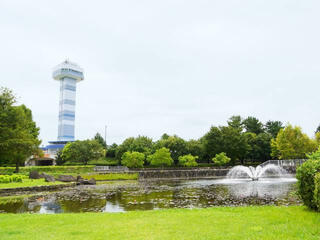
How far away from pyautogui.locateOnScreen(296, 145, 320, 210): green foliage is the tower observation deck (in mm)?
128388

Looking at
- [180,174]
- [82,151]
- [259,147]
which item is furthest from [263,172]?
[82,151]

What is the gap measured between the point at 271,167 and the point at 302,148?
13475 mm

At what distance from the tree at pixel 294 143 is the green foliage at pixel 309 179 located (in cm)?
5065

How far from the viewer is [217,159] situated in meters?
58.8

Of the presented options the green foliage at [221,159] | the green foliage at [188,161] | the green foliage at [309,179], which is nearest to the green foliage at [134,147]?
the green foliage at [188,161]

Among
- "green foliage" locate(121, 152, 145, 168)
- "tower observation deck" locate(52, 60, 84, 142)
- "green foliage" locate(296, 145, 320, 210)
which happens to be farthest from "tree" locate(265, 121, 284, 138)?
Answer: "tower observation deck" locate(52, 60, 84, 142)

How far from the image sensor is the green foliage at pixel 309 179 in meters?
9.96

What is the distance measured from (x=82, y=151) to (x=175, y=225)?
191 feet

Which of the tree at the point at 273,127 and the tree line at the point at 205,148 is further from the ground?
the tree at the point at 273,127

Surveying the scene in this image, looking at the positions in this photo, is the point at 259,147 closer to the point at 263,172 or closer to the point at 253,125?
the point at 253,125

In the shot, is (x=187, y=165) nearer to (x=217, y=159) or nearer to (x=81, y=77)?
(x=217, y=159)

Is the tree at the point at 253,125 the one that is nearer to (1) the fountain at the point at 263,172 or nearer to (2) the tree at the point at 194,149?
(2) the tree at the point at 194,149

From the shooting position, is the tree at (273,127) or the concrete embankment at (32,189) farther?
the tree at (273,127)

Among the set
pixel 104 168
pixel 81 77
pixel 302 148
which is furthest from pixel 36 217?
pixel 81 77
